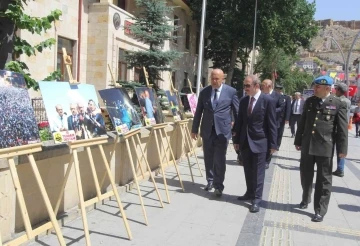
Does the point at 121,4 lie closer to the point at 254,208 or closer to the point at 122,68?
the point at 122,68

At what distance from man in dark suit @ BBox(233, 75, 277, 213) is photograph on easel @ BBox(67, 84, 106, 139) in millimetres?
2309

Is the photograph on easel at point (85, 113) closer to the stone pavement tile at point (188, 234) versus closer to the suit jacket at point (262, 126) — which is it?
the stone pavement tile at point (188, 234)

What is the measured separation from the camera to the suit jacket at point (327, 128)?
213 inches

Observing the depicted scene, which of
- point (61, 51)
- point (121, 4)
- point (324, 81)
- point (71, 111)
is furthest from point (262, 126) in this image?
point (121, 4)

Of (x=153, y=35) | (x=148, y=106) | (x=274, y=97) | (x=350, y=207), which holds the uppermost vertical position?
(x=153, y=35)

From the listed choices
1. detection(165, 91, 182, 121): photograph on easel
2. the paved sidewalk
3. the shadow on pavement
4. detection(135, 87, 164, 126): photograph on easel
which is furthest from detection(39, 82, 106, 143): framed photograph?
the shadow on pavement

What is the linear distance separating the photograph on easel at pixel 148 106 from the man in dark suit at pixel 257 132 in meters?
1.49

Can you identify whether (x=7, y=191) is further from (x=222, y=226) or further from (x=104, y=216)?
(x=222, y=226)

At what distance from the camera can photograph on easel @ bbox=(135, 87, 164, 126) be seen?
20.5ft

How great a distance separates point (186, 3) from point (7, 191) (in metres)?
25.1

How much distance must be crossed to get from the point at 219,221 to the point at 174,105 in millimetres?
3422

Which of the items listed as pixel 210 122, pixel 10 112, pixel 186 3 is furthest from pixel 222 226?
pixel 186 3

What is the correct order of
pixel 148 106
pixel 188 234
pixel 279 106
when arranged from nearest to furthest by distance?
pixel 188 234
pixel 148 106
pixel 279 106

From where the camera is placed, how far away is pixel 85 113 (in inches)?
170
